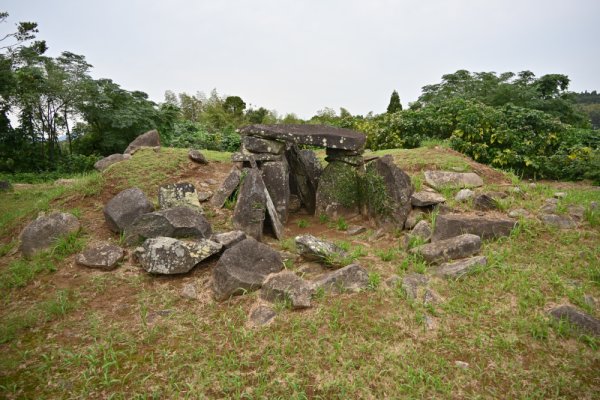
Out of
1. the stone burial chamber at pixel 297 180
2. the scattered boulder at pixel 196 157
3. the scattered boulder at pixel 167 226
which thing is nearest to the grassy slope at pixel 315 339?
the scattered boulder at pixel 167 226

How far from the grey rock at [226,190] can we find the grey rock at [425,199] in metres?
3.25

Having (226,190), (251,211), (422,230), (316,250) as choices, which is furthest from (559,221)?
(226,190)

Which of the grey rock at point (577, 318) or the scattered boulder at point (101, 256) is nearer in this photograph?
the grey rock at point (577, 318)

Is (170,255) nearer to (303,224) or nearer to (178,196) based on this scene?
(178,196)

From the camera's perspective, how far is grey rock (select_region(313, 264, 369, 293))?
13.7ft

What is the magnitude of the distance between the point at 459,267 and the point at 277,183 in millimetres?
3435

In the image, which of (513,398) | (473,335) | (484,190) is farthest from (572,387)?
(484,190)

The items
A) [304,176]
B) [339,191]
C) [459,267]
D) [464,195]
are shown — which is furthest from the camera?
[304,176]

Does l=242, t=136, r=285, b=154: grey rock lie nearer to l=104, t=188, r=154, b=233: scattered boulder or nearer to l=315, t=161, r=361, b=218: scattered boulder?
l=315, t=161, r=361, b=218: scattered boulder

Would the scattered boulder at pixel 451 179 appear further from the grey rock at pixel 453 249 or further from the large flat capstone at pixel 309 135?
the grey rock at pixel 453 249

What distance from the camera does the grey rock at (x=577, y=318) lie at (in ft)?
11.3

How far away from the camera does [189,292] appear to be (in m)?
4.25

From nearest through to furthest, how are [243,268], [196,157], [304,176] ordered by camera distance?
[243,268] → [304,176] → [196,157]

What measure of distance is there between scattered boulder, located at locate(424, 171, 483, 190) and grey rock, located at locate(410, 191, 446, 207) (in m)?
0.62
